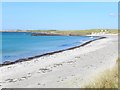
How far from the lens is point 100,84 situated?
427 inches

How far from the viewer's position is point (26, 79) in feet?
54.2

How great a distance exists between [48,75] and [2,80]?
2.39m

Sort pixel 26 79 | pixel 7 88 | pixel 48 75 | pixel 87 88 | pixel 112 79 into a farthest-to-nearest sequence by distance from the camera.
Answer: pixel 48 75
pixel 26 79
pixel 7 88
pixel 112 79
pixel 87 88

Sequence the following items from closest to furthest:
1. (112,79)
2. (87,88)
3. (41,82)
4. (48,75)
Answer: (87,88), (112,79), (41,82), (48,75)

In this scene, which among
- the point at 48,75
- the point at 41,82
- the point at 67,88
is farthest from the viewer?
the point at 48,75

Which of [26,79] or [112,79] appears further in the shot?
[26,79]

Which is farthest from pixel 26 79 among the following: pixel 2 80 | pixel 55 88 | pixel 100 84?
pixel 100 84

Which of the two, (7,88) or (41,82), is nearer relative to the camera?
(7,88)

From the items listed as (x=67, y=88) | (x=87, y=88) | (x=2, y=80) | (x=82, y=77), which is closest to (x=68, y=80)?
(x=82, y=77)

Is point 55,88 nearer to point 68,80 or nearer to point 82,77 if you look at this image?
point 68,80

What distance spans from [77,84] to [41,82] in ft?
6.64

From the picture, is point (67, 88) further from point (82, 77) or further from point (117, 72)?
point (82, 77)

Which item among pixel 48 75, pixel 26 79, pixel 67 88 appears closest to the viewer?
pixel 67 88

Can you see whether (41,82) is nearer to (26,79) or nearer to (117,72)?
(26,79)
